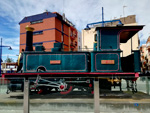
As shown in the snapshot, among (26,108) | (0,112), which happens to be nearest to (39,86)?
(0,112)

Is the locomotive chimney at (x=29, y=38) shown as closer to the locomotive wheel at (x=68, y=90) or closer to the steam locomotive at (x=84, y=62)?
the steam locomotive at (x=84, y=62)

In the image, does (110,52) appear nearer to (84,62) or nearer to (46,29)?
(84,62)

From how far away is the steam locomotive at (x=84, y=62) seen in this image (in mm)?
6641

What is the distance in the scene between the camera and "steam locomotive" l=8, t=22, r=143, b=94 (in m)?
6.64

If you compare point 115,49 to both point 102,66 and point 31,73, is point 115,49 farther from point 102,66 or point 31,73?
point 31,73

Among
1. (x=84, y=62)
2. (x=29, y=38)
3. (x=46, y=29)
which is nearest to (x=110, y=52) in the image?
(x=84, y=62)

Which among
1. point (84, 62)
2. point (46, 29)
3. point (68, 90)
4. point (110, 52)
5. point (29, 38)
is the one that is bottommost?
point (68, 90)

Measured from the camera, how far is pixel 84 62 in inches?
274

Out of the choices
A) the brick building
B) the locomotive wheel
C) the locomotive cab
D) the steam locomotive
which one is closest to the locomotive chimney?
the steam locomotive

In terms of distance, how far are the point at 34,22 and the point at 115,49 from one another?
79.7ft

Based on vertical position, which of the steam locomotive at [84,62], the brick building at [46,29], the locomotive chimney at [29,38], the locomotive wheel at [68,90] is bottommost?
the locomotive wheel at [68,90]

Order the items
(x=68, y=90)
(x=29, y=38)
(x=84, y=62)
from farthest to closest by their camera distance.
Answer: (x=29, y=38) < (x=84, y=62) < (x=68, y=90)

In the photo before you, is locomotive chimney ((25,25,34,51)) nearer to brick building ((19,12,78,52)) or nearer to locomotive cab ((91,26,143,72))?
locomotive cab ((91,26,143,72))

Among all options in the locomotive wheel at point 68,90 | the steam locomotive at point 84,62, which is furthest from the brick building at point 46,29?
the locomotive wheel at point 68,90
